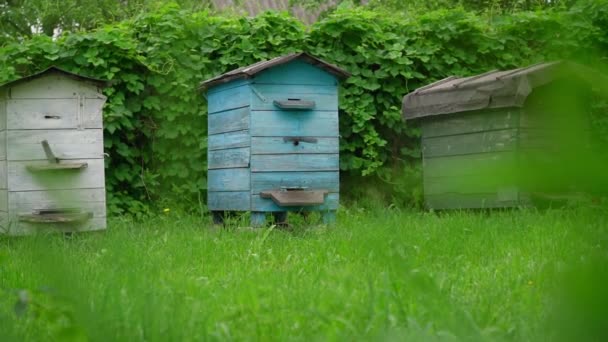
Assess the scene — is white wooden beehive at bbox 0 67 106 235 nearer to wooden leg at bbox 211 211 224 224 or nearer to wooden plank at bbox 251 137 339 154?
wooden plank at bbox 251 137 339 154

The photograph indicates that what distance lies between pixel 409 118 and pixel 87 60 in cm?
311

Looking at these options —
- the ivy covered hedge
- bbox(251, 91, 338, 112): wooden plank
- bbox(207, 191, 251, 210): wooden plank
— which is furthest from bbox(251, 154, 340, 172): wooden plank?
the ivy covered hedge

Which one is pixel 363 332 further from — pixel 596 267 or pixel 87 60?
pixel 87 60

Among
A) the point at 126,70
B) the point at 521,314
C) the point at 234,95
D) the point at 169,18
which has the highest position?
the point at 169,18

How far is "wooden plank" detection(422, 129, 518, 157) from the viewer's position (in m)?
5.65

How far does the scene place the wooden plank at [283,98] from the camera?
540cm

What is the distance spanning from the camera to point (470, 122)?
6.05m

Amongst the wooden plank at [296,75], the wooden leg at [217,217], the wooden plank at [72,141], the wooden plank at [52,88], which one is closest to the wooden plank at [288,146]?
the wooden plank at [296,75]

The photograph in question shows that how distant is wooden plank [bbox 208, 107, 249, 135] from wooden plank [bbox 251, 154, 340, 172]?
0.95 ft

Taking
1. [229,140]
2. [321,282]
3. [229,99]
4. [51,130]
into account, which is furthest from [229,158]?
[321,282]

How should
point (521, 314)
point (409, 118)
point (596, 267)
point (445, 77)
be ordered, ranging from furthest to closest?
point (445, 77)
point (409, 118)
point (521, 314)
point (596, 267)

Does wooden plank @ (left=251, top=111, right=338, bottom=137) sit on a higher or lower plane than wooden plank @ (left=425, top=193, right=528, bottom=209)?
higher

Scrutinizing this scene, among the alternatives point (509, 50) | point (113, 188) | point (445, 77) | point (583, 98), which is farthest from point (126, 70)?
point (583, 98)

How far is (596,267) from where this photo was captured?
378 mm
